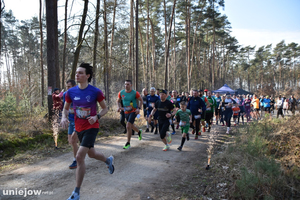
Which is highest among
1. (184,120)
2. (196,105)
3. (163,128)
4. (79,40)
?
(79,40)

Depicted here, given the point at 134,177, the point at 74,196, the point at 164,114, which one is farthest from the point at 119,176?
the point at 164,114

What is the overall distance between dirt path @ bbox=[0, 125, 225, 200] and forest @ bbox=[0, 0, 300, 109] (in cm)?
527

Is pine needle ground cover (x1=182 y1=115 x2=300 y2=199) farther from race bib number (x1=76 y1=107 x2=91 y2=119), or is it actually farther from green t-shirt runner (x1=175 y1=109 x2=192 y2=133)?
race bib number (x1=76 y1=107 x2=91 y2=119)

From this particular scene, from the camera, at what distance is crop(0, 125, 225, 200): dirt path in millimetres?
3994

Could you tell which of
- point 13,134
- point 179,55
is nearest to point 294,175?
point 13,134

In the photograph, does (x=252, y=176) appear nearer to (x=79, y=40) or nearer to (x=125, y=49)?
(x=79, y=40)

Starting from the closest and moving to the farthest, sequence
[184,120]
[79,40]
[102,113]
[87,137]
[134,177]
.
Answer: [87,137] < [102,113] < [134,177] < [184,120] < [79,40]

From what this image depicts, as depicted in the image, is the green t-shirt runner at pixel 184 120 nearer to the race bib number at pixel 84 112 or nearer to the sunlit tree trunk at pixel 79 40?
the race bib number at pixel 84 112

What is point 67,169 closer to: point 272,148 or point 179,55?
point 272,148

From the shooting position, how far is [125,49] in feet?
108

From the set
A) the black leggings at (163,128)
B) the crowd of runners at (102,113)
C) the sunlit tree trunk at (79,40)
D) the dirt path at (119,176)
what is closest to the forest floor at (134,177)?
the dirt path at (119,176)

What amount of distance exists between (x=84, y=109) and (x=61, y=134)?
5.57 m

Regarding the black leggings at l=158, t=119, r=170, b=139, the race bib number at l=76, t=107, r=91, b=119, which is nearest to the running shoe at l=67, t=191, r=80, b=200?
the race bib number at l=76, t=107, r=91, b=119

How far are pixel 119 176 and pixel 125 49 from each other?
29883 millimetres
